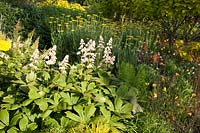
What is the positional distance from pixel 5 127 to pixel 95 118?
0.86 m

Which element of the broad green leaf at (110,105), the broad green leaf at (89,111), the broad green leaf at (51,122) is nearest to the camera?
the broad green leaf at (51,122)

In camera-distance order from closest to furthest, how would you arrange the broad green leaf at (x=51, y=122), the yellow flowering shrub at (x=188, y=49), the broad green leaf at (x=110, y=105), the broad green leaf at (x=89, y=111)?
the broad green leaf at (x=51, y=122) < the broad green leaf at (x=89, y=111) < the broad green leaf at (x=110, y=105) < the yellow flowering shrub at (x=188, y=49)

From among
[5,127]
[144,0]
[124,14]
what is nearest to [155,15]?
[144,0]

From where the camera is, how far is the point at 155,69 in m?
6.13

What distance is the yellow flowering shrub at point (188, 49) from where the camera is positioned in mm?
7949

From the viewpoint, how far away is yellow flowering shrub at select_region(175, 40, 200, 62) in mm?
7949

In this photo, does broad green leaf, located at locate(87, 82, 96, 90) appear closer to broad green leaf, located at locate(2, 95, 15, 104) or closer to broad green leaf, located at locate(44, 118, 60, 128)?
broad green leaf, located at locate(44, 118, 60, 128)

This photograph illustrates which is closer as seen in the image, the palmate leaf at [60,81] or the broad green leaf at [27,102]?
the broad green leaf at [27,102]

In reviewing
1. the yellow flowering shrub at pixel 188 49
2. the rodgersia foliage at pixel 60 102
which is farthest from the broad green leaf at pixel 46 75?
the yellow flowering shrub at pixel 188 49

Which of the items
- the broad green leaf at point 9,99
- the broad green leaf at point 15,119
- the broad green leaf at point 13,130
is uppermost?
the broad green leaf at point 9,99

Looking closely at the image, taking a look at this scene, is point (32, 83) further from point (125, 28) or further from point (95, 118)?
point (125, 28)

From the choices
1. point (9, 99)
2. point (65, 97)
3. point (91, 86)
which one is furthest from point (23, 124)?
point (91, 86)

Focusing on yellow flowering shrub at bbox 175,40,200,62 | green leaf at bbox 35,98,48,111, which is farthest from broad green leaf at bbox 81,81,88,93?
yellow flowering shrub at bbox 175,40,200,62

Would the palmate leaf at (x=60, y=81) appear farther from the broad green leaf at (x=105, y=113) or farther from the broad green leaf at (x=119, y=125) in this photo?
the broad green leaf at (x=119, y=125)
